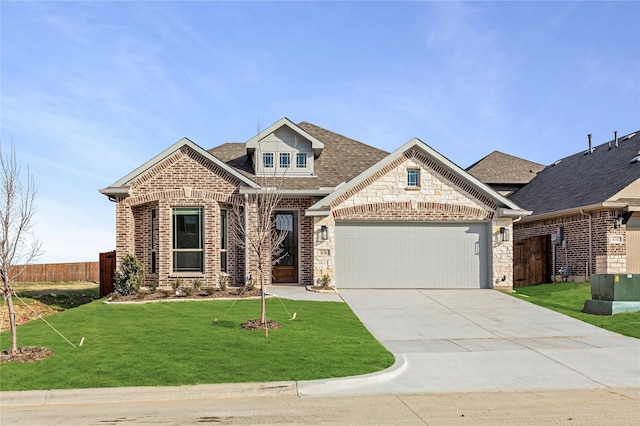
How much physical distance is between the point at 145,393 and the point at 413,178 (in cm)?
1436

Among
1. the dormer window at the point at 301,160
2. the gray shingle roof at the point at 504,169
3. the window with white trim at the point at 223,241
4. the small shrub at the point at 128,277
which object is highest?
the gray shingle roof at the point at 504,169

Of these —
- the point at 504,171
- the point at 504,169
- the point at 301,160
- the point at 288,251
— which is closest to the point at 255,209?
the point at 288,251

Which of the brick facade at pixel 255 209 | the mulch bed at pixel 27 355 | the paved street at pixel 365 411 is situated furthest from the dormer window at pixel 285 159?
the paved street at pixel 365 411

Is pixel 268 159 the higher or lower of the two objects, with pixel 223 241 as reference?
higher

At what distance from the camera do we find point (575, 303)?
58.8 feet

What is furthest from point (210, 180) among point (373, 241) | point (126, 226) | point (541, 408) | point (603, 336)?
point (541, 408)

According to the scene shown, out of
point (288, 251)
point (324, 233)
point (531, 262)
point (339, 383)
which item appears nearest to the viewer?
point (339, 383)

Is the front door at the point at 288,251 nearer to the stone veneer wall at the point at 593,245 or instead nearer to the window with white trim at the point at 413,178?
the window with white trim at the point at 413,178

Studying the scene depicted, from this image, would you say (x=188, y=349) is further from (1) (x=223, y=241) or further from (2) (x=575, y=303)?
(2) (x=575, y=303)

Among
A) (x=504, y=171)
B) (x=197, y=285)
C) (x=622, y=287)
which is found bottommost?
(x=197, y=285)

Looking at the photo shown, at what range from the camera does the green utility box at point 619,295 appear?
15711 millimetres

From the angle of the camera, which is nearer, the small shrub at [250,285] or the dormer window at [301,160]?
the small shrub at [250,285]

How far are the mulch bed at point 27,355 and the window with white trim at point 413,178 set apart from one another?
13634 millimetres

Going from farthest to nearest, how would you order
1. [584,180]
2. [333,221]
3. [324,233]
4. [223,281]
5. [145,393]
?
[584,180]
[333,221]
[324,233]
[223,281]
[145,393]
